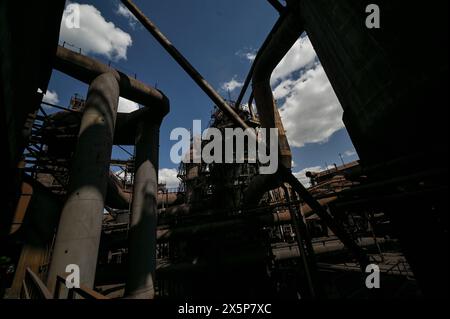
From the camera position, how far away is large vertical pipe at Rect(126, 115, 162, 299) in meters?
6.56

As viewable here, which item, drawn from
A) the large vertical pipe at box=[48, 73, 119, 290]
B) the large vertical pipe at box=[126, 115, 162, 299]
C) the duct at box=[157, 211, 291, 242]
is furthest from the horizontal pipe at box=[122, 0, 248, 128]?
the duct at box=[157, 211, 291, 242]

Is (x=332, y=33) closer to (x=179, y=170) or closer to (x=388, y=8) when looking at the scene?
(x=388, y=8)

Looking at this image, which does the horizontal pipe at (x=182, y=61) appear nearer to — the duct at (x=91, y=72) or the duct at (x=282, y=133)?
the duct at (x=282, y=133)

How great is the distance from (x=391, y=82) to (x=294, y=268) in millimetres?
11515

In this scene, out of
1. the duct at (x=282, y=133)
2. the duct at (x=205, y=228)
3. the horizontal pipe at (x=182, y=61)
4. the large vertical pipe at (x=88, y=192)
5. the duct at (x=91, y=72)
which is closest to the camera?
the large vertical pipe at (x=88, y=192)

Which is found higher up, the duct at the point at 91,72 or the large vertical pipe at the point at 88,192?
the duct at the point at 91,72

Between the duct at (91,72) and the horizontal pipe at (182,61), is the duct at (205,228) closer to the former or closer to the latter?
the horizontal pipe at (182,61)

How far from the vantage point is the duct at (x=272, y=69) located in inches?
211

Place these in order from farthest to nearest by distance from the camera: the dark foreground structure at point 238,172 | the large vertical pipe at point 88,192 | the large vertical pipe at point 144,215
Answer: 1. the large vertical pipe at point 144,215
2. the large vertical pipe at point 88,192
3. the dark foreground structure at point 238,172

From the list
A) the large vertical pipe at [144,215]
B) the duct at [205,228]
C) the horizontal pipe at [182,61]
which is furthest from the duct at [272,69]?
the large vertical pipe at [144,215]

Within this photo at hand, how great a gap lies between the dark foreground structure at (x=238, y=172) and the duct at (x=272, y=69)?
0.04 metres

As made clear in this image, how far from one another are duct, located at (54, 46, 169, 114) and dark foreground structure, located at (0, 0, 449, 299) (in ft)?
0.14

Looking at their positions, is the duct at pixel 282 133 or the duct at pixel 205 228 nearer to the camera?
the duct at pixel 282 133

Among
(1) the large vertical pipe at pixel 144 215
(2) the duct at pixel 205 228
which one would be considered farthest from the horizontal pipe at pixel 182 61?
(2) the duct at pixel 205 228
